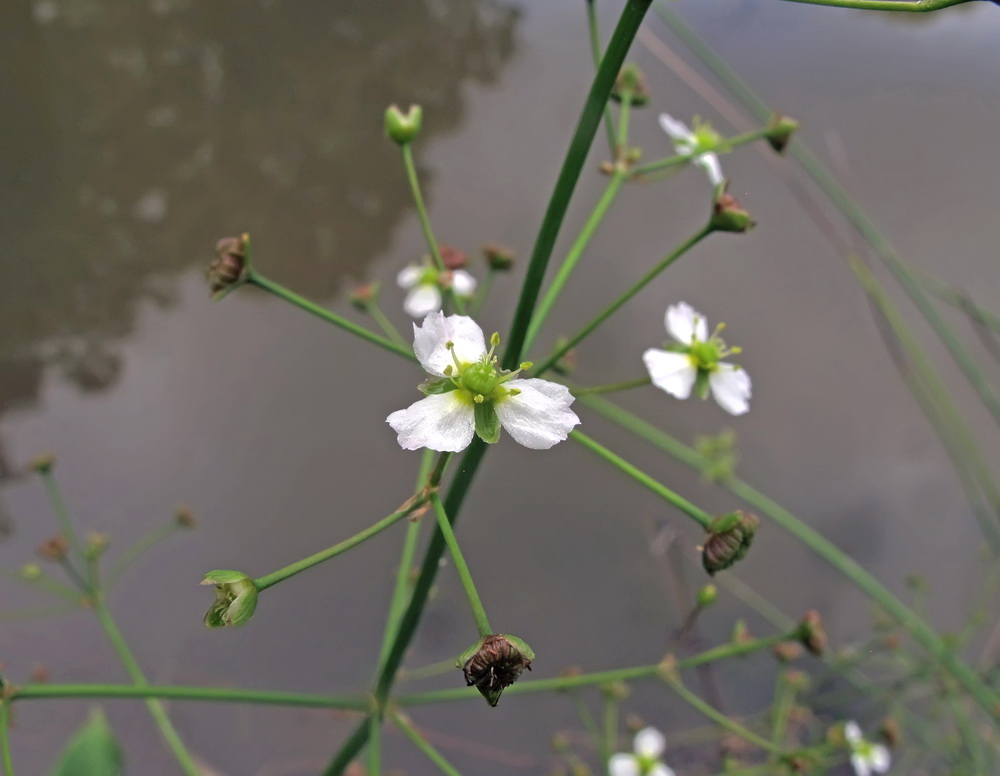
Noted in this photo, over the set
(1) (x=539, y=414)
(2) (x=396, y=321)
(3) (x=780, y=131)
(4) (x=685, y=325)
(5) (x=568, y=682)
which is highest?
(2) (x=396, y=321)

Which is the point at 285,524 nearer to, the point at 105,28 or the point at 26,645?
the point at 26,645

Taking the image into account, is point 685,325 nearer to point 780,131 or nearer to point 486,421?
point 780,131

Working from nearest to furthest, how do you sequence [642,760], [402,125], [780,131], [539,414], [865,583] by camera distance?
[539,414], [402,125], [780,131], [865,583], [642,760]

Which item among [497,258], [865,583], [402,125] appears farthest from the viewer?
[865,583]

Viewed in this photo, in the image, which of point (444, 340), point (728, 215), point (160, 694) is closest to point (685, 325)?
point (728, 215)

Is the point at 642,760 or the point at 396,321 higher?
the point at 396,321

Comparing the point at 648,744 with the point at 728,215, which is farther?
the point at 648,744

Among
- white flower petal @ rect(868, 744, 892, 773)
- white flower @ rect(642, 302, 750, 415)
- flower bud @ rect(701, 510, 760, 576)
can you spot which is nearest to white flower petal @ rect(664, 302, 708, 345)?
white flower @ rect(642, 302, 750, 415)
